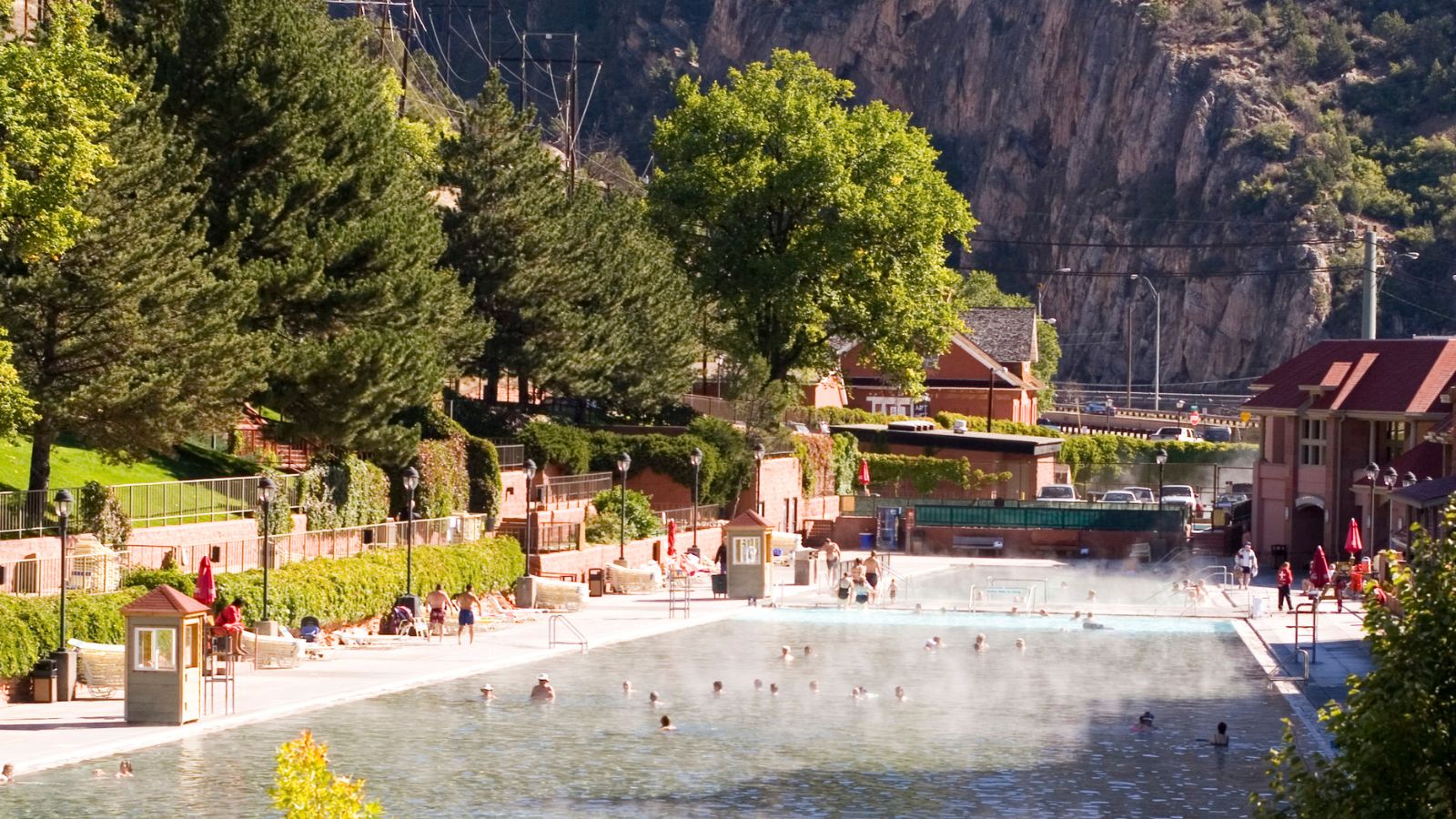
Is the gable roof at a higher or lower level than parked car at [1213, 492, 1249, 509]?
higher

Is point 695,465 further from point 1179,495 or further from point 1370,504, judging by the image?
point 1179,495

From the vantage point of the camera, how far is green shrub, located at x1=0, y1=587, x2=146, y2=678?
3397 centimetres

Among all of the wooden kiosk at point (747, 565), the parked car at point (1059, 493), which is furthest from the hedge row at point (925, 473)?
the wooden kiosk at point (747, 565)

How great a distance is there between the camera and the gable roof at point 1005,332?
4818 inches

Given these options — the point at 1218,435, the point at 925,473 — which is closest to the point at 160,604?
the point at 925,473

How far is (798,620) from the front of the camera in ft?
177

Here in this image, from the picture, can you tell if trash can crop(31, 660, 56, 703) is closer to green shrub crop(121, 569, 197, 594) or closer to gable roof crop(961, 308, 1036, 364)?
green shrub crop(121, 569, 197, 594)

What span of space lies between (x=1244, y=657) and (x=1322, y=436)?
26445 millimetres

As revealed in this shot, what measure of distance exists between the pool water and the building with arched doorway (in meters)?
22.0

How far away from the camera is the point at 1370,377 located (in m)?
69.4

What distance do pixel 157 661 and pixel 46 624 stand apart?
322 cm

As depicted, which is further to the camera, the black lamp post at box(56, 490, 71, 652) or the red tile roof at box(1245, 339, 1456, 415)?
the red tile roof at box(1245, 339, 1456, 415)

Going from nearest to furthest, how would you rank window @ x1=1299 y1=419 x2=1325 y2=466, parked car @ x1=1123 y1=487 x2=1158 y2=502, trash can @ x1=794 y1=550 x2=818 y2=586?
trash can @ x1=794 y1=550 x2=818 y2=586
window @ x1=1299 y1=419 x2=1325 y2=466
parked car @ x1=1123 y1=487 x2=1158 y2=502

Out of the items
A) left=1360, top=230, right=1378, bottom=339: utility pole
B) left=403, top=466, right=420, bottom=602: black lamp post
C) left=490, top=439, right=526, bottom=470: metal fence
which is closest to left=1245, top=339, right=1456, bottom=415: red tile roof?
left=1360, top=230, right=1378, bottom=339: utility pole
